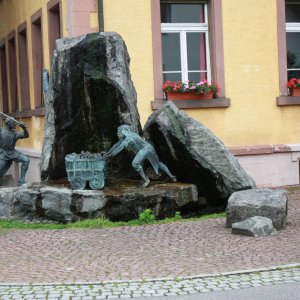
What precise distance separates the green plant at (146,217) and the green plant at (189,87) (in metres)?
4.71

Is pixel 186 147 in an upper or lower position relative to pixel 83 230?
upper

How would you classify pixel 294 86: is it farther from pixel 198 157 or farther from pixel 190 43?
pixel 198 157

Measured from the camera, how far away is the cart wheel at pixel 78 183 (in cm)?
1091

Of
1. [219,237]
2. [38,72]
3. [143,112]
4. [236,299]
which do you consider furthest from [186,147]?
[38,72]

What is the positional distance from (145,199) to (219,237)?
1.79 meters

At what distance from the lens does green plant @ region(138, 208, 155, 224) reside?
10.5 meters

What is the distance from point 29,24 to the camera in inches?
747

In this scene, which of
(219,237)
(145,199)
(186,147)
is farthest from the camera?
(186,147)

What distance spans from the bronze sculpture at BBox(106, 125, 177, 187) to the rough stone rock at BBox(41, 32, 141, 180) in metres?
0.58

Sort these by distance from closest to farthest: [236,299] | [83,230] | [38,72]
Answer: [236,299] → [83,230] → [38,72]

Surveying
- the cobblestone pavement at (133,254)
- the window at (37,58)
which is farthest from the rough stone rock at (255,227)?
the window at (37,58)

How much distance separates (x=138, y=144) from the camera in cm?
1133

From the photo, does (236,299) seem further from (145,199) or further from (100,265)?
(145,199)

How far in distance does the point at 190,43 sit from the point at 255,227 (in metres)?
7.22
